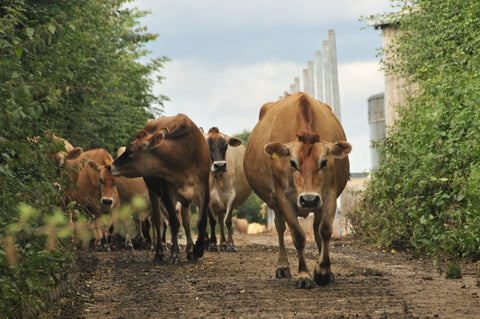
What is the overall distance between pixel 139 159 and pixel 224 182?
158 inches

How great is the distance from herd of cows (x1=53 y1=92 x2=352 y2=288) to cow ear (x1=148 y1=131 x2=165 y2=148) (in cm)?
2

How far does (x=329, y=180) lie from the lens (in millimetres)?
7707

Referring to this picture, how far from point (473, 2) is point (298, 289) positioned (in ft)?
22.0

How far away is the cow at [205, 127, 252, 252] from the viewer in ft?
44.0

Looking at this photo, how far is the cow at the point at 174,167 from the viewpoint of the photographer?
35.9ft

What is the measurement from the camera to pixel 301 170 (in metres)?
7.43

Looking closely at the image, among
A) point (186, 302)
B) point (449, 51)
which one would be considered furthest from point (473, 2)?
point (186, 302)

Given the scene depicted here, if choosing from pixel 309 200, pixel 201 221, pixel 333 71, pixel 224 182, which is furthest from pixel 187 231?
pixel 333 71

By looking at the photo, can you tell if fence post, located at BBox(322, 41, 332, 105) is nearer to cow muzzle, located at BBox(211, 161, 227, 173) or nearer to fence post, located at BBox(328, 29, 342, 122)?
fence post, located at BBox(328, 29, 342, 122)

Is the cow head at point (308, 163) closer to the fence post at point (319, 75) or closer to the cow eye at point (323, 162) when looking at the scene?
the cow eye at point (323, 162)

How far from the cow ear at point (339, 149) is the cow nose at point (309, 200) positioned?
809 millimetres

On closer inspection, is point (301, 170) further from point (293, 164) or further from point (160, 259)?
point (160, 259)

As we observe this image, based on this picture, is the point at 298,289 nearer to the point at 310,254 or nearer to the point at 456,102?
the point at 456,102

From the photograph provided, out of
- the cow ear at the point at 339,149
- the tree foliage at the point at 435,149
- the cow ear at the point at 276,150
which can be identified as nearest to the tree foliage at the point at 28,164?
the cow ear at the point at 276,150
